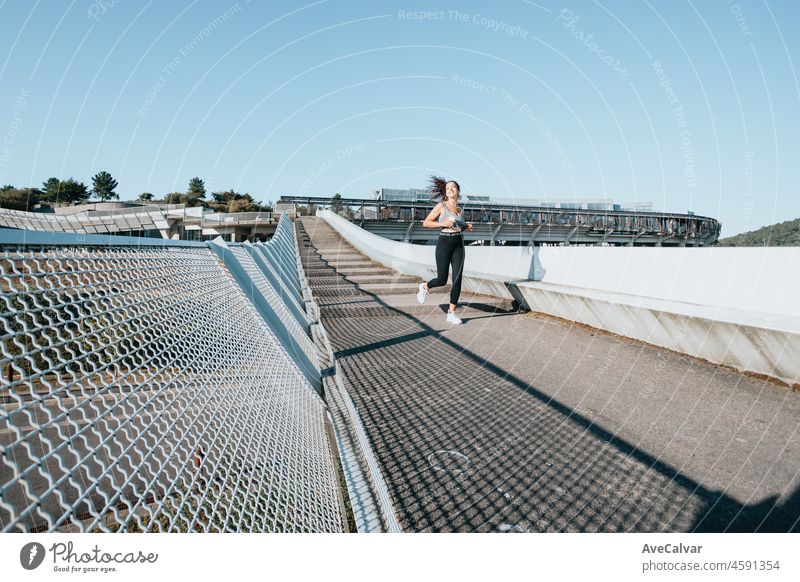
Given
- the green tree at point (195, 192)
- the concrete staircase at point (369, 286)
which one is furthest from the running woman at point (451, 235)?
the green tree at point (195, 192)

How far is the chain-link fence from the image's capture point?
1.33 metres

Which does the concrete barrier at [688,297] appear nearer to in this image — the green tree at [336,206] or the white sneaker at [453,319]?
the white sneaker at [453,319]

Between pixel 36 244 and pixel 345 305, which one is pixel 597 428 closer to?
pixel 36 244

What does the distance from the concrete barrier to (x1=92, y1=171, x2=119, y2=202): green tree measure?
144 m

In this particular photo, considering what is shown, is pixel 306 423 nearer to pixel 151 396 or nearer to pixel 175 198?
pixel 151 396

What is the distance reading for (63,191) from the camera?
10744 centimetres

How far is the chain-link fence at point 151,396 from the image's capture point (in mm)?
1333

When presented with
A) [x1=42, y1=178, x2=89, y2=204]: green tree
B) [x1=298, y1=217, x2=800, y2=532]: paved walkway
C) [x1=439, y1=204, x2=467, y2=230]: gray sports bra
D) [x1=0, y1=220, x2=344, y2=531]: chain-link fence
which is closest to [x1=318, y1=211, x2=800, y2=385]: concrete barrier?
[x1=298, y1=217, x2=800, y2=532]: paved walkway

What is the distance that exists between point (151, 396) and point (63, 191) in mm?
134535

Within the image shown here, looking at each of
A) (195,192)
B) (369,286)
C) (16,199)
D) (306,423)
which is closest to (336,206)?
(369,286)

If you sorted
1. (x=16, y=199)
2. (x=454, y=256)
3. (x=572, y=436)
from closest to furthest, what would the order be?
(x=572, y=436), (x=454, y=256), (x=16, y=199)

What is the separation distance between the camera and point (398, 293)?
465 inches
